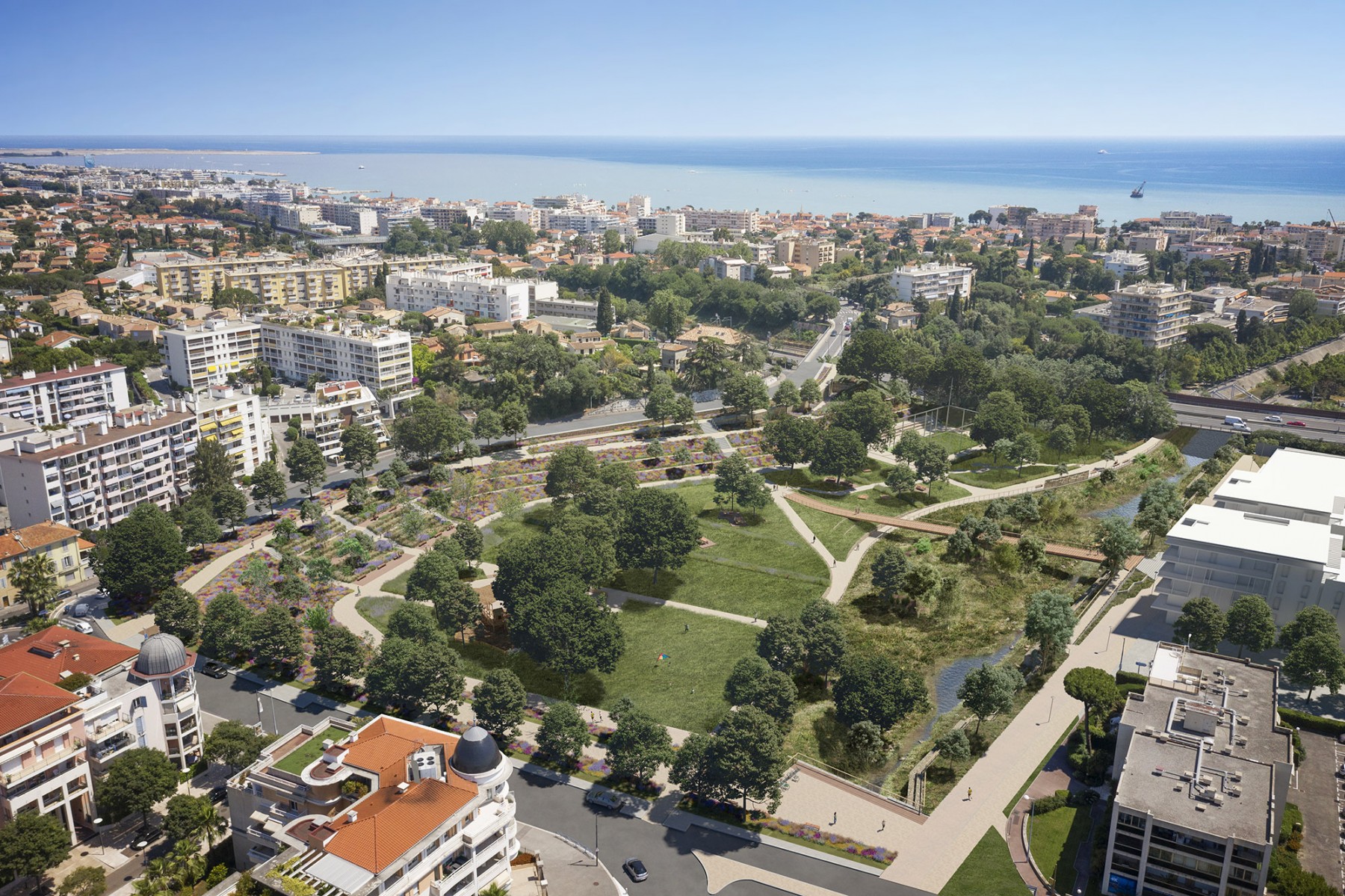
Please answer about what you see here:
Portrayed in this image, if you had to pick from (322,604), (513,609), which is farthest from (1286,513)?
(322,604)

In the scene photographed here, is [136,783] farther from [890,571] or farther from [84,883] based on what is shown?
[890,571]

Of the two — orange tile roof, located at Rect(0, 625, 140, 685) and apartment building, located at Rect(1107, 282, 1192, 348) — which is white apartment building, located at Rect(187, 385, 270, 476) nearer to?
orange tile roof, located at Rect(0, 625, 140, 685)

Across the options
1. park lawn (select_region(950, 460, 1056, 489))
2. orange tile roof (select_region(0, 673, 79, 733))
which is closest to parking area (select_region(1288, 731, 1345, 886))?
park lawn (select_region(950, 460, 1056, 489))

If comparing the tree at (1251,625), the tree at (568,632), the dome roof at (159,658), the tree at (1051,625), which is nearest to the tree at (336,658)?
the dome roof at (159,658)

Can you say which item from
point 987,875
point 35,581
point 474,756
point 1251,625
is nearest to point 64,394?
point 35,581

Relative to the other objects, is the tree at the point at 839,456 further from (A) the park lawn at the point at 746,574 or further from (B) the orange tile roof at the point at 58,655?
(B) the orange tile roof at the point at 58,655

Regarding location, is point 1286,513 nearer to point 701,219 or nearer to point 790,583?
point 790,583
